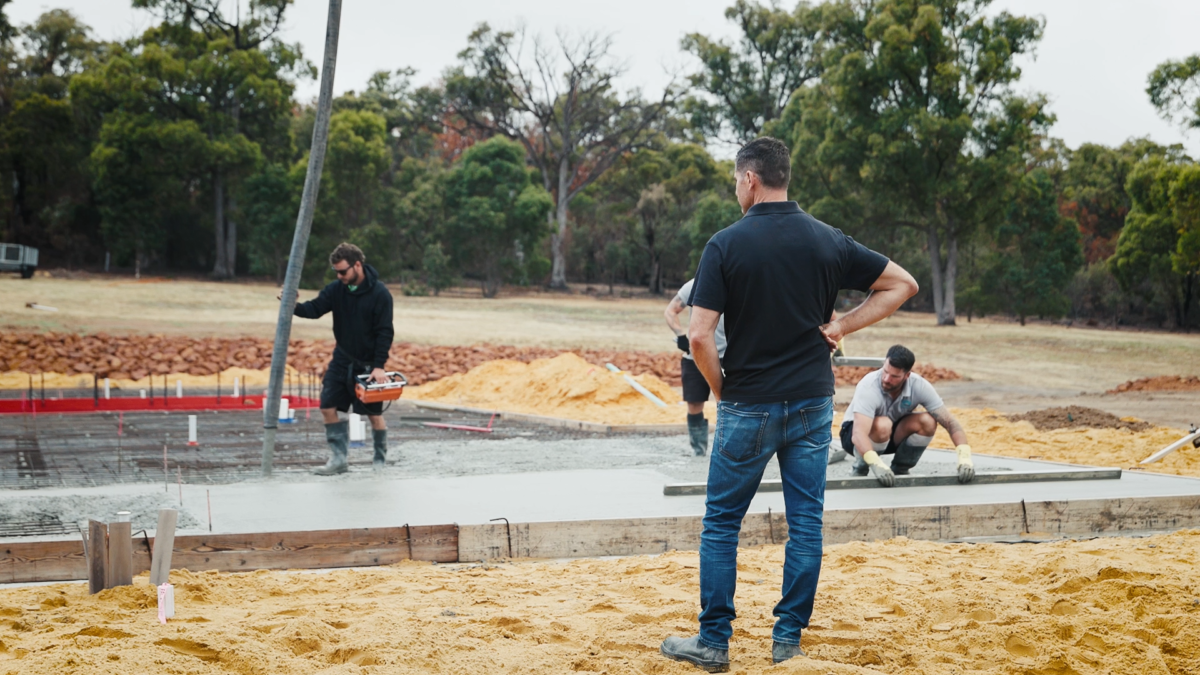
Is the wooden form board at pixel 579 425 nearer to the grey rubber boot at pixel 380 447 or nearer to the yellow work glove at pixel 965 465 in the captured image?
the grey rubber boot at pixel 380 447

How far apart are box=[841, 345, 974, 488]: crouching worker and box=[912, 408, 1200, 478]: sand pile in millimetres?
2368

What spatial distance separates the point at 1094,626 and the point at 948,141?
29.4m

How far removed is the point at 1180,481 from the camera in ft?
22.0

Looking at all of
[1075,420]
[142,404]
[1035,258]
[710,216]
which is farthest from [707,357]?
[1035,258]

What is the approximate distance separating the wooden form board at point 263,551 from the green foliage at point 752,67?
141ft

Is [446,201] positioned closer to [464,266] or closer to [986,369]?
[464,266]

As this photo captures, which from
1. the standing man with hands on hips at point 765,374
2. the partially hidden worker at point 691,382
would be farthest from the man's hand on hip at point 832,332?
the partially hidden worker at point 691,382

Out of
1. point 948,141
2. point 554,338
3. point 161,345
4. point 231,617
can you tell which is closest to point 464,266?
point 554,338

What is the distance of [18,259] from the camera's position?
27281 millimetres

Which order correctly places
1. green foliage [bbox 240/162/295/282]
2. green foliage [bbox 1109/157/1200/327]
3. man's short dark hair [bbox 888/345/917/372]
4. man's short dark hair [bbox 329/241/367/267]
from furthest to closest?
green foliage [bbox 240/162/295/282] < green foliage [bbox 1109/157/1200/327] < man's short dark hair [bbox 329/241/367/267] < man's short dark hair [bbox 888/345/917/372]

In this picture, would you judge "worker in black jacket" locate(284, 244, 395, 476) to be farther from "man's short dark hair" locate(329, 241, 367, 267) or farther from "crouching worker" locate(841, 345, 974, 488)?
"crouching worker" locate(841, 345, 974, 488)

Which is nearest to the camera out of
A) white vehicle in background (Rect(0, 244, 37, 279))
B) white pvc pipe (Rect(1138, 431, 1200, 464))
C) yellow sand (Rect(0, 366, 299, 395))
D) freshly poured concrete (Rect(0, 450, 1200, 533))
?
freshly poured concrete (Rect(0, 450, 1200, 533))

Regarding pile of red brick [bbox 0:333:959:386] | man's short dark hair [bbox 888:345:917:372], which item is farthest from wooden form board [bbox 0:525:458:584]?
pile of red brick [bbox 0:333:959:386]

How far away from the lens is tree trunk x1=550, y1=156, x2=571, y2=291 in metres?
43.2
